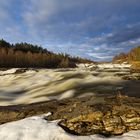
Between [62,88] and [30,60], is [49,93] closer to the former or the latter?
[62,88]

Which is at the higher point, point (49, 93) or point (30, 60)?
Result: point (30, 60)

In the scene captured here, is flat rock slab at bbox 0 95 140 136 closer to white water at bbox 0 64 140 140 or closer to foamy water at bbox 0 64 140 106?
white water at bbox 0 64 140 140

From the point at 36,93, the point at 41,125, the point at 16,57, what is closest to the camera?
the point at 41,125

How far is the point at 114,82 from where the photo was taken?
1991 cm

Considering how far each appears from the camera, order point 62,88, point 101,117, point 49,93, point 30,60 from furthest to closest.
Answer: point 30,60, point 62,88, point 49,93, point 101,117

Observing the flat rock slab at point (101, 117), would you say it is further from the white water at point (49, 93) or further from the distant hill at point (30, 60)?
the distant hill at point (30, 60)

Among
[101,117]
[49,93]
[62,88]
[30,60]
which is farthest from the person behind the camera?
[30,60]

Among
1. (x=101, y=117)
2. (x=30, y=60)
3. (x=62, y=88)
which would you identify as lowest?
(x=62, y=88)

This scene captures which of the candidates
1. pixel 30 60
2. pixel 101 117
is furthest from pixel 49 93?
pixel 30 60

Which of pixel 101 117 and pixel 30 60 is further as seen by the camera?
pixel 30 60

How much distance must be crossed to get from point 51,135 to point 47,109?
8.84 ft

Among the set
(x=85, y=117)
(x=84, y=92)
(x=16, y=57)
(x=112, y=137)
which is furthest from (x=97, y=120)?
(x=16, y=57)

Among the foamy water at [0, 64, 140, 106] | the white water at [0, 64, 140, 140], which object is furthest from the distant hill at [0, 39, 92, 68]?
the foamy water at [0, 64, 140, 106]

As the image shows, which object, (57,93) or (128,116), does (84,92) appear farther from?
(128,116)
